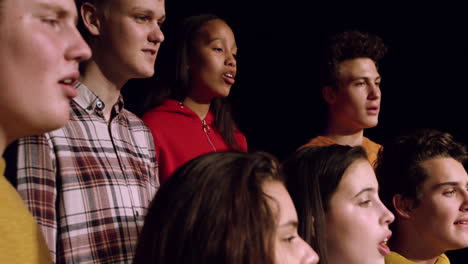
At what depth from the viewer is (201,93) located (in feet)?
8.06

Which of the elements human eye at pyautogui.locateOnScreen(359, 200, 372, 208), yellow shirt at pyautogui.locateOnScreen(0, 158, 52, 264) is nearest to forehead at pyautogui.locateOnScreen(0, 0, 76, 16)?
yellow shirt at pyautogui.locateOnScreen(0, 158, 52, 264)

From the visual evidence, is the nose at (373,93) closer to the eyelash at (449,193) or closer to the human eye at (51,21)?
the eyelash at (449,193)

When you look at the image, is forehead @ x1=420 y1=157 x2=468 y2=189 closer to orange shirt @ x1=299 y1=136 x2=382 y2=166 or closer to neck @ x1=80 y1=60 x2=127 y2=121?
orange shirt @ x1=299 y1=136 x2=382 y2=166

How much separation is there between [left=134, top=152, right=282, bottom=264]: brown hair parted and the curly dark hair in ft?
5.88

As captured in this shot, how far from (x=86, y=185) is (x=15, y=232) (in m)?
0.50

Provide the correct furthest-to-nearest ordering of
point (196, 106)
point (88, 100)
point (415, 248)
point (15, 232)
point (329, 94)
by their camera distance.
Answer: point (329, 94) < point (196, 106) < point (415, 248) < point (88, 100) < point (15, 232)

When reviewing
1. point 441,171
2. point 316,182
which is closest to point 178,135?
point 316,182

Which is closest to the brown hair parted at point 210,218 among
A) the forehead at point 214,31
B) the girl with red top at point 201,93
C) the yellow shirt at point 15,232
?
the yellow shirt at point 15,232

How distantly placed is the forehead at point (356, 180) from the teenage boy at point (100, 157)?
1.67 ft

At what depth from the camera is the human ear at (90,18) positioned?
1.78 metres

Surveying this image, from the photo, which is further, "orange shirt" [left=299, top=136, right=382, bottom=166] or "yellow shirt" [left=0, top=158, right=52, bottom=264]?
"orange shirt" [left=299, top=136, right=382, bottom=166]

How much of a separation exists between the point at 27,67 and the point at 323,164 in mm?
904

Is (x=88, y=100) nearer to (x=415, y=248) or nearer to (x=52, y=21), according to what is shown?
(x=52, y=21)

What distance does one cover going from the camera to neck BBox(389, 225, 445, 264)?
7.29ft
